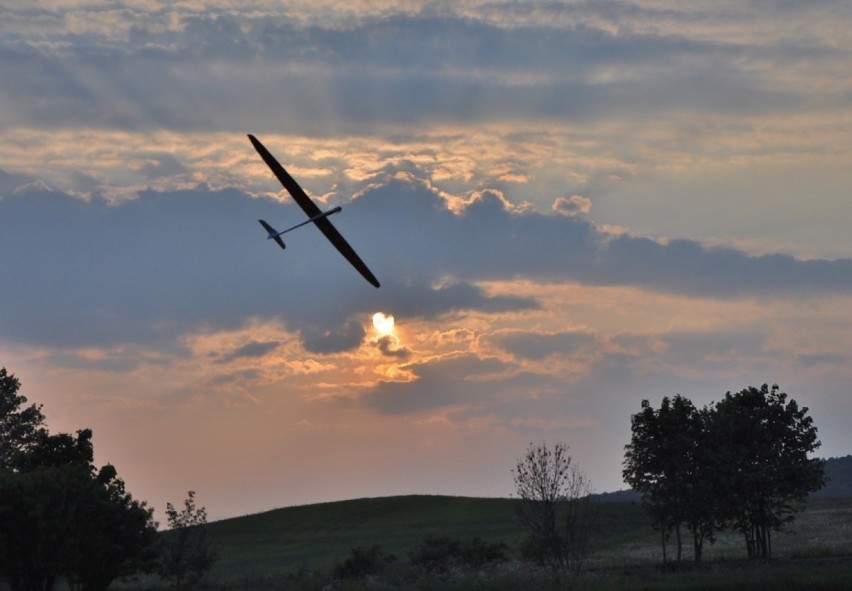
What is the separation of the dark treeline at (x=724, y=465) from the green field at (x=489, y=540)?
2.98m

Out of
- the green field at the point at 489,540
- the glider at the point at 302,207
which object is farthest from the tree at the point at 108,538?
the glider at the point at 302,207

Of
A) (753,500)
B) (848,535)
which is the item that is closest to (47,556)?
(753,500)

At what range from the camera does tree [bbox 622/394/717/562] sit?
6900 centimetres

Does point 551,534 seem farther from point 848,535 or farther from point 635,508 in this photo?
point 635,508

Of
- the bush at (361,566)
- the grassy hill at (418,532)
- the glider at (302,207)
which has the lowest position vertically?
the bush at (361,566)

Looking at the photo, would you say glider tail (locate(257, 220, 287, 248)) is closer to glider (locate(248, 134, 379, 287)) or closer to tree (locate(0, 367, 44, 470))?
glider (locate(248, 134, 379, 287))

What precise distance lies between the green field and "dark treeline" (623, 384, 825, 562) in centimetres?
298

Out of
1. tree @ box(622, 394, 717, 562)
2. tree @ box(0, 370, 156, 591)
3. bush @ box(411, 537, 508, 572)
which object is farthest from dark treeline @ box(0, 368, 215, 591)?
tree @ box(622, 394, 717, 562)

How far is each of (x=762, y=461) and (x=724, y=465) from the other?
2.96m

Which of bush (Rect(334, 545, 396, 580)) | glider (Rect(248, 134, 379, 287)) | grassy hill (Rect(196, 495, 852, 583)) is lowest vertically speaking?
bush (Rect(334, 545, 396, 580))

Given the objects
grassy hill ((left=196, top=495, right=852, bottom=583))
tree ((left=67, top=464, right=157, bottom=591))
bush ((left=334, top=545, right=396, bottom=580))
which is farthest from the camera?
grassy hill ((left=196, top=495, right=852, bottom=583))

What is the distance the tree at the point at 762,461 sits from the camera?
6969 cm

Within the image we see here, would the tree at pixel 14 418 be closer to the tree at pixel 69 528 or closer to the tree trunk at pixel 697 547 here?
the tree at pixel 69 528

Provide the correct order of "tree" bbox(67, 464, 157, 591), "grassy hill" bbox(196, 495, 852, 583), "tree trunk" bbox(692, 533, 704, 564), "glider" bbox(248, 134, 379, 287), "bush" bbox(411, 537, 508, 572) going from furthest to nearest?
1. "grassy hill" bbox(196, 495, 852, 583)
2. "bush" bbox(411, 537, 508, 572)
3. "tree trunk" bbox(692, 533, 704, 564)
4. "tree" bbox(67, 464, 157, 591)
5. "glider" bbox(248, 134, 379, 287)
